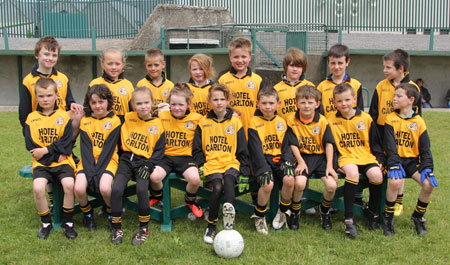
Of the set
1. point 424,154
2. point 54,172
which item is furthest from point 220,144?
point 424,154

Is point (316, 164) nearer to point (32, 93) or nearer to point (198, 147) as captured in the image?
point (198, 147)

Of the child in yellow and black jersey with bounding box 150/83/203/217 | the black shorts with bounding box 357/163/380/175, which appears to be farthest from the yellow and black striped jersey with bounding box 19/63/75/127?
the black shorts with bounding box 357/163/380/175

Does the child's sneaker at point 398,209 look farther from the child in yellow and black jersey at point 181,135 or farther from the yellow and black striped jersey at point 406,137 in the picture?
the child in yellow and black jersey at point 181,135

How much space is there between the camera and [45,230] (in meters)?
4.09

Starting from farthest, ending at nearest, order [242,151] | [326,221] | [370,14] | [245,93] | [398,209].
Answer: [370,14] → [245,93] → [398,209] → [326,221] → [242,151]

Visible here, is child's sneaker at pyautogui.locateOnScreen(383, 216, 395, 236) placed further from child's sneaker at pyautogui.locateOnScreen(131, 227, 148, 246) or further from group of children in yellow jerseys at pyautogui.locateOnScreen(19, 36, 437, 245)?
child's sneaker at pyautogui.locateOnScreen(131, 227, 148, 246)

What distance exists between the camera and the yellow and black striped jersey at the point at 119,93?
4637mm

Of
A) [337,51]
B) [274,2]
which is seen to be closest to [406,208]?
[337,51]

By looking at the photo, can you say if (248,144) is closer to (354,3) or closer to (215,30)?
(215,30)

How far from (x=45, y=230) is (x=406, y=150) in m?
3.56

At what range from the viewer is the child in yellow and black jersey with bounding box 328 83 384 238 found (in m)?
4.20

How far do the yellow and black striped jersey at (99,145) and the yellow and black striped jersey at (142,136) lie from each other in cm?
9

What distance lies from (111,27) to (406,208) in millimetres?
13781

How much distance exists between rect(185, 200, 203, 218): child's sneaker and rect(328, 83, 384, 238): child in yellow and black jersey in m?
1.44
